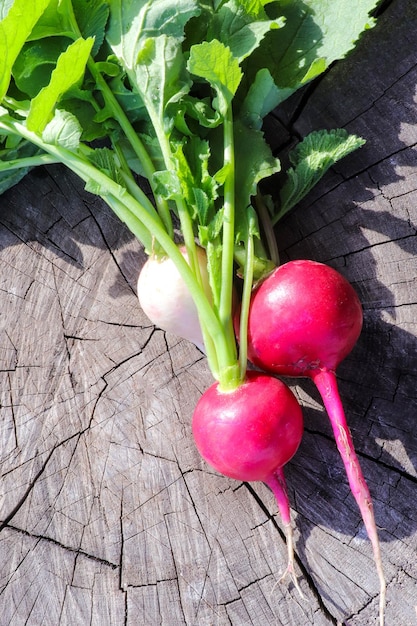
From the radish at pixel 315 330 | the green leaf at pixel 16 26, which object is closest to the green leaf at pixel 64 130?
the green leaf at pixel 16 26

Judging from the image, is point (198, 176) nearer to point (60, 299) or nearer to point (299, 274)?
point (299, 274)

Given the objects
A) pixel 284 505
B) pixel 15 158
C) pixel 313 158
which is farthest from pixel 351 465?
pixel 15 158

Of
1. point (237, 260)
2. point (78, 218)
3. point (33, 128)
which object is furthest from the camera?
point (78, 218)

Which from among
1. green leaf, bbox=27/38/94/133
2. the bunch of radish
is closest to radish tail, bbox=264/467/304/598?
the bunch of radish

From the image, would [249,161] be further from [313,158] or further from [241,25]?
[241,25]

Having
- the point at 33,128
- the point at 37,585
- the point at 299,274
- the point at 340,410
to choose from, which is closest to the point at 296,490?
the point at 340,410

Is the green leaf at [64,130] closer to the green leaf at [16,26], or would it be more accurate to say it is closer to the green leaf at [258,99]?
the green leaf at [16,26]
